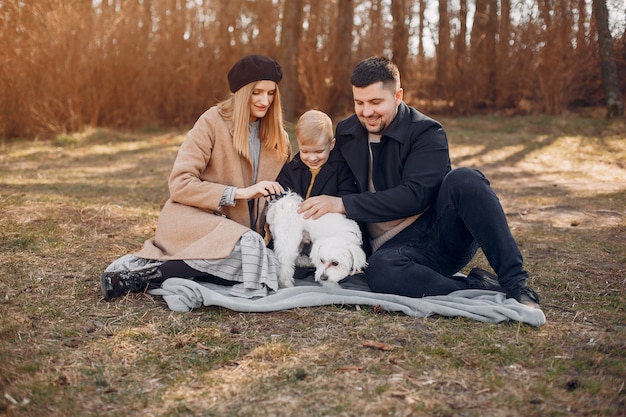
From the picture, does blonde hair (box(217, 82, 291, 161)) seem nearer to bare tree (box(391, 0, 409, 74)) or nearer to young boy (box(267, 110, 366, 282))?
young boy (box(267, 110, 366, 282))

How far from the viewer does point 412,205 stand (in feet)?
12.3

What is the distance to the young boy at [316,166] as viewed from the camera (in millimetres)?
3891

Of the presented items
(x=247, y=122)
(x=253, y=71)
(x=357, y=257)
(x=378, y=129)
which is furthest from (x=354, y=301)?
(x=253, y=71)

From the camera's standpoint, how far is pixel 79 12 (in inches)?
472

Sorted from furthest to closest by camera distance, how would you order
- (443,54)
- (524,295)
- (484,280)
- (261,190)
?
(443,54) < (484,280) < (261,190) < (524,295)

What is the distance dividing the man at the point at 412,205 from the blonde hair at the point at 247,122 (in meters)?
0.43

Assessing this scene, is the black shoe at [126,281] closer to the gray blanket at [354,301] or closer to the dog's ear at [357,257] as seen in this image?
the gray blanket at [354,301]

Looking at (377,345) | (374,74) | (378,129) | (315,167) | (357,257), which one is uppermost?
(374,74)

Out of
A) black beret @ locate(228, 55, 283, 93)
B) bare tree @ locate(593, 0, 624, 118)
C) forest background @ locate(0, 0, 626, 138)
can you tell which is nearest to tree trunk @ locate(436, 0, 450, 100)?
forest background @ locate(0, 0, 626, 138)

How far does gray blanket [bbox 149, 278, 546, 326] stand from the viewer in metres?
3.34

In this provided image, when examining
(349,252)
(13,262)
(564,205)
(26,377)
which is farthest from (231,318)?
(564,205)

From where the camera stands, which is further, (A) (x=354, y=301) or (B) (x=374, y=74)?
(B) (x=374, y=74)

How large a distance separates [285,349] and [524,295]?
146 cm

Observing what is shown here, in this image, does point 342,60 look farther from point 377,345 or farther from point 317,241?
point 377,345
